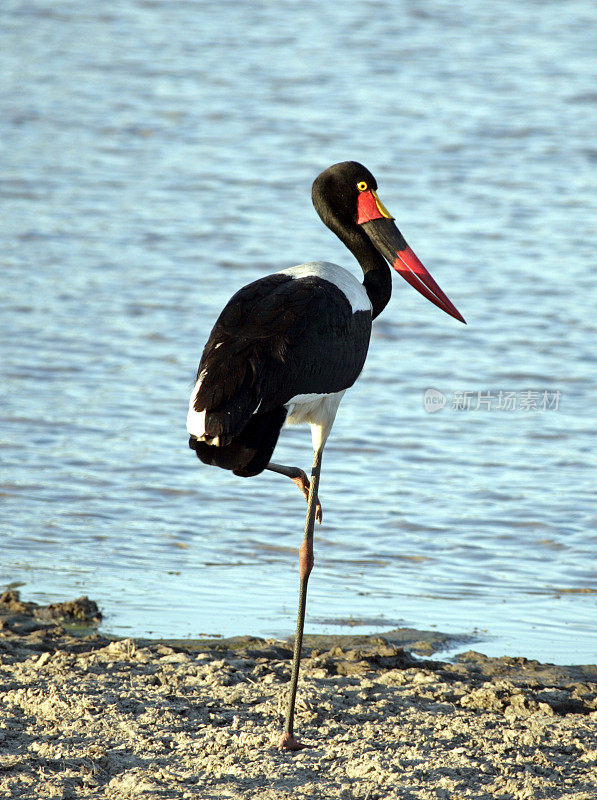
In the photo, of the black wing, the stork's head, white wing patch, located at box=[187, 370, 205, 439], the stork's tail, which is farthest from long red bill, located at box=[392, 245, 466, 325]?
white wing patch, located at box=[187, 370, 205, 439]

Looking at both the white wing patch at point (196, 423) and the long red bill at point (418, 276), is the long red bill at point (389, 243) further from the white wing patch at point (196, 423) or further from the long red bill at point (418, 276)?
the white wing patch at point (196, 423)

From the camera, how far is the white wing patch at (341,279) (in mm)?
5113

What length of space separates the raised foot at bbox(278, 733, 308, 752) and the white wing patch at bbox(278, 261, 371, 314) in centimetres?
162

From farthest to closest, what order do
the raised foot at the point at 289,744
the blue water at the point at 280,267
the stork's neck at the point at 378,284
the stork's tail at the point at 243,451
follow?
the blue water at the point at 280,267 → the stork's neck at the point at 378,284 → the raised foot at the point at 289,744 → the stork's tail at the point at 243,451

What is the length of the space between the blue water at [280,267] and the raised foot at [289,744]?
4.39ft

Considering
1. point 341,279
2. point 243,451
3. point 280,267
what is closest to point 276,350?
point 243,451

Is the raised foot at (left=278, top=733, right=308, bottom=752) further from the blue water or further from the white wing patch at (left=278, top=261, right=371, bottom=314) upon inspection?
the white wing patch at (left=278, top=261, right=371, bottom=314)

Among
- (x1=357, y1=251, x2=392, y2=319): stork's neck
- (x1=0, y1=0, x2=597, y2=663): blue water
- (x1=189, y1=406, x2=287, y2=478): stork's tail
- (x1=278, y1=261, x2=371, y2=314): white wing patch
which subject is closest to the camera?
(x1=189, y1=406, x2=287, y2=478): stork's tail

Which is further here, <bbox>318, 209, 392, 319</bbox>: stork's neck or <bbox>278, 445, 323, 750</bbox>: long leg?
<bbox>318, 209, 392, 319</bbox>: stork's neck

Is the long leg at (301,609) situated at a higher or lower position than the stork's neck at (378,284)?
lower

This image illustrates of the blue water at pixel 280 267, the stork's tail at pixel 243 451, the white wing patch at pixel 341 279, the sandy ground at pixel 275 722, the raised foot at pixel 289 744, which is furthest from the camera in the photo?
the blue water at pixel 280 267

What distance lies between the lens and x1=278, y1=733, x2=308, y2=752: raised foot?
455 cm

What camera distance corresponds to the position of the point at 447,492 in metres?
7.59

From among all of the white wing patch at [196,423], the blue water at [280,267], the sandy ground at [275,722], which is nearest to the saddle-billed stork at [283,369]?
the white wing patch at [196,423]
